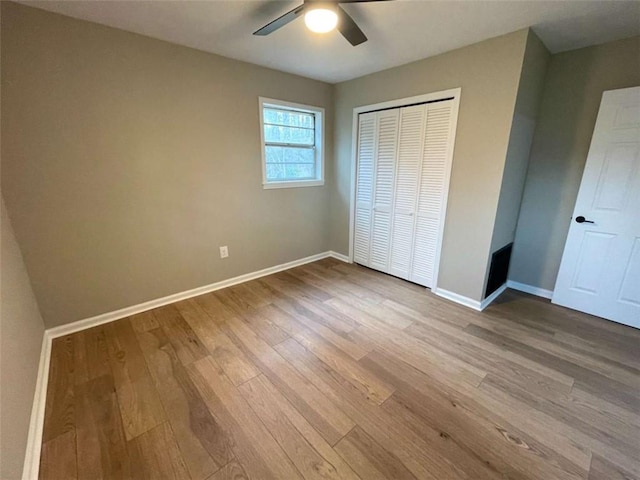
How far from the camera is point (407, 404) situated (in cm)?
162

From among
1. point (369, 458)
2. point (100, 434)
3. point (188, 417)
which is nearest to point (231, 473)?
point (188, 417)

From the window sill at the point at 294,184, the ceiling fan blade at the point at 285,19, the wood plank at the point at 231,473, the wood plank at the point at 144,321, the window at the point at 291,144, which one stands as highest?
the ceiling fan blade at the point at 285,19

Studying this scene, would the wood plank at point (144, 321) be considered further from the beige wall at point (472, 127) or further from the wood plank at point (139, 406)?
the beige wall at point (472, 127)

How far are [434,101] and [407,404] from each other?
105 inches

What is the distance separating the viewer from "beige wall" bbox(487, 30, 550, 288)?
2229 mm

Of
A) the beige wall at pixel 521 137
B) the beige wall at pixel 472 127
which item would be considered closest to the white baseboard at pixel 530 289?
the beige wall at pixel 521 137

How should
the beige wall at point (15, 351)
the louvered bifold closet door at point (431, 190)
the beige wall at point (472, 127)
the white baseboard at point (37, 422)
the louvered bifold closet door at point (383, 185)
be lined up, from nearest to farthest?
the beige wall at point (15, 351) → the white baseboard at point (37, 422) → the beige wall at point (472, 127) → the louvered bifold closet door at point (431, 190) → the louvered bifold closet door at point (383, 185)

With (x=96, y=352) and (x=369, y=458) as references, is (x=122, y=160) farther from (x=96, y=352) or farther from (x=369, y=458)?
(x=369, y=458)

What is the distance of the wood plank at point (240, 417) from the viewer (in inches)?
50.7

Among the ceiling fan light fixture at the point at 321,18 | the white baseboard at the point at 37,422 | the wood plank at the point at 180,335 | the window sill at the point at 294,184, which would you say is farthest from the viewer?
the window sill at the point at 294,184

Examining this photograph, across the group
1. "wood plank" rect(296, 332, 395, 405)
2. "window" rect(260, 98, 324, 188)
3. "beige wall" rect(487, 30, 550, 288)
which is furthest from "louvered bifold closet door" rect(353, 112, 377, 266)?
"wood plank" rect(296, 332, 395, 405)

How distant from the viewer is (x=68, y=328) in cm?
223

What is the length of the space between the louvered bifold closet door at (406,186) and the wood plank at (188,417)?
8.20 feet

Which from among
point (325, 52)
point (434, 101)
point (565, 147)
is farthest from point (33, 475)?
point (565, 147)
